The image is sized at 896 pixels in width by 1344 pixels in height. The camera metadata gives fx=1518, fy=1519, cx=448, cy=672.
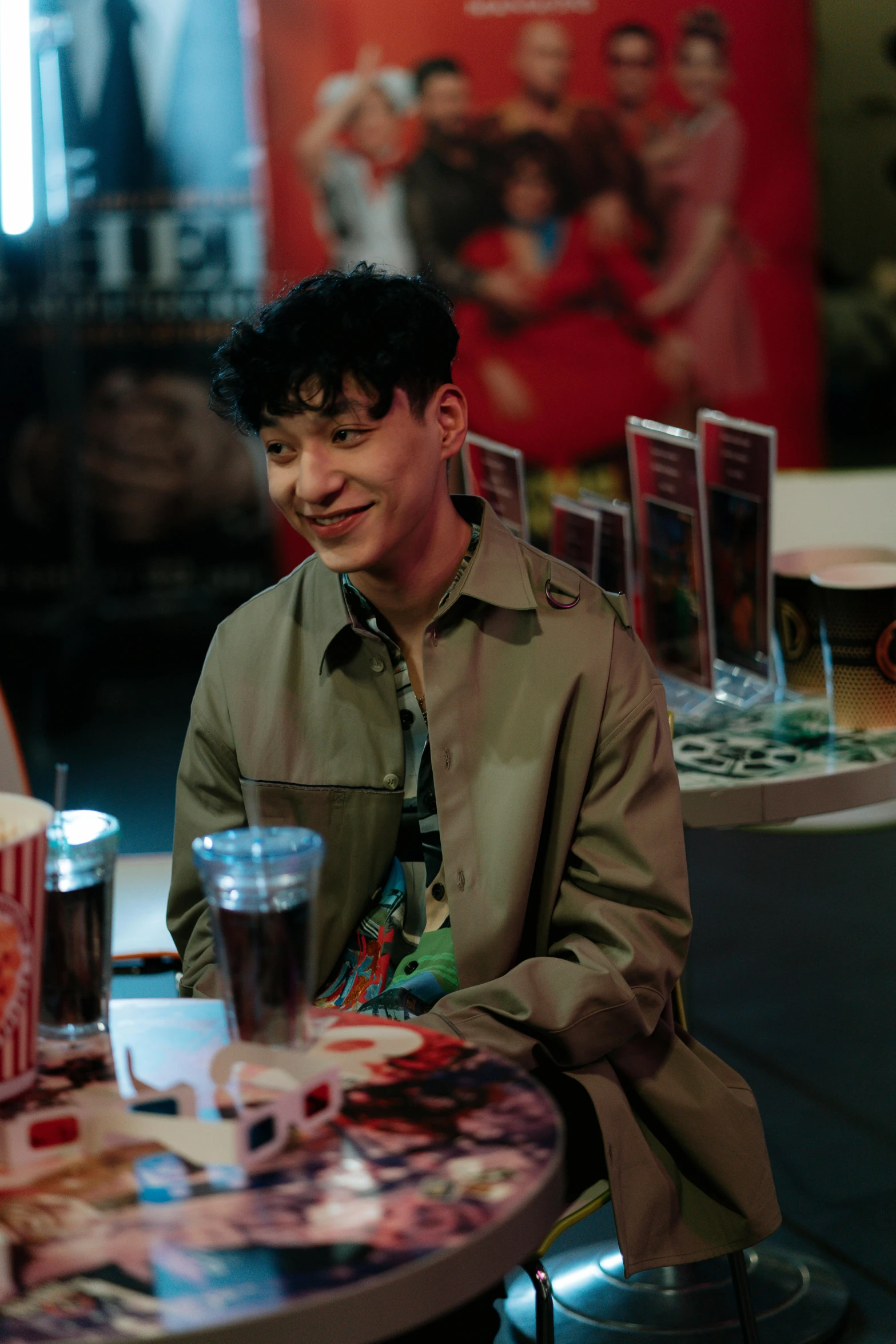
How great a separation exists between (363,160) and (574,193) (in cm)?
68

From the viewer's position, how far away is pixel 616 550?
227 cm

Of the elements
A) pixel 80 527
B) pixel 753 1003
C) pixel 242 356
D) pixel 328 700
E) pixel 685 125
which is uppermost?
pixel 685 125

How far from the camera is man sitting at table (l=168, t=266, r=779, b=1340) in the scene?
135cm

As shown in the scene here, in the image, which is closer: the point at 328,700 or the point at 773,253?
the point at 328,700

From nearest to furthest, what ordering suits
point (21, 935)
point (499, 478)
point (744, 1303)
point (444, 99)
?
point (21, 935)
point (744, 1303)
point (499, 478)
point (444, 99)

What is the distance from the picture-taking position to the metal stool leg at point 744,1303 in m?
1.71

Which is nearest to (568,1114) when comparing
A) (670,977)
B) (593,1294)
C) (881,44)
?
(670,977)

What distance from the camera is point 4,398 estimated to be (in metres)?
4.95

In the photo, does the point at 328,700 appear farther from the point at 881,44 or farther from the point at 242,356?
the point at 881,44

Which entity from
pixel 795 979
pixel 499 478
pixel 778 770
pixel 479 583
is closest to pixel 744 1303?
pixel 778 770

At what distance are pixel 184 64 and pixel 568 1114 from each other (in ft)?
13.9

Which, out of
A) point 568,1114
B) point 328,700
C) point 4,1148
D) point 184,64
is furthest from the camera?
point 184,64

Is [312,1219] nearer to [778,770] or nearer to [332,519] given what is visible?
[332,519]

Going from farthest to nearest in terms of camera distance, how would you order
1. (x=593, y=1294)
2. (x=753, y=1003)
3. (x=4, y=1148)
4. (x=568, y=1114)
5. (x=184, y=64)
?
1. (x=184, y=64)
2. (x=753, y=1003)
3. (x=593, y=1294)
4. (x=568, y=1114)
5. (x=4, y=1148)
